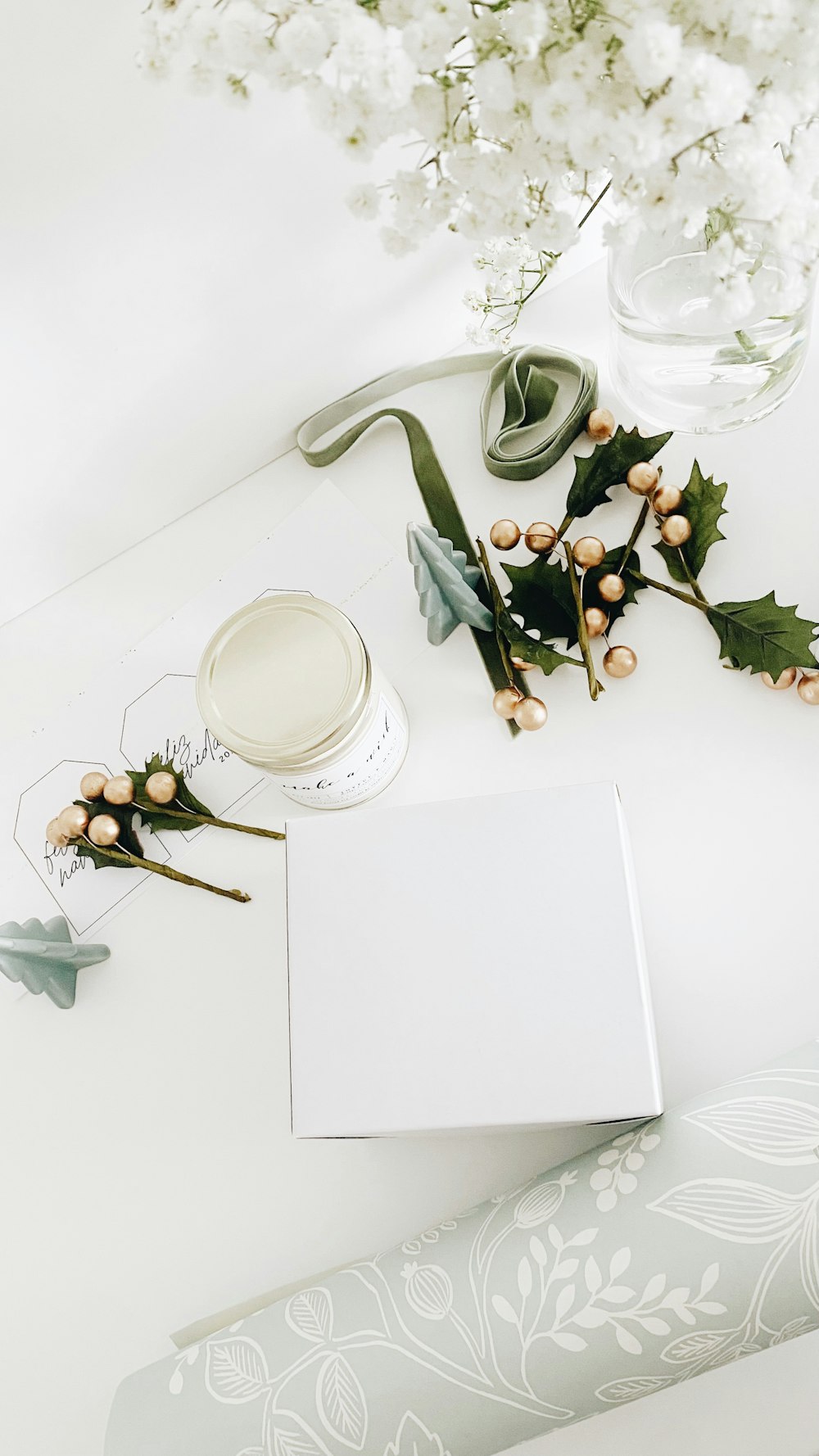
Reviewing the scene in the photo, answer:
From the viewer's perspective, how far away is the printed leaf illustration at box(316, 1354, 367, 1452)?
39 centimetres

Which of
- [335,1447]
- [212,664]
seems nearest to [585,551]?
[212,664]

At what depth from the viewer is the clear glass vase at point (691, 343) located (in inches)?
19.8

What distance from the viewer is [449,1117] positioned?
0.42 meters

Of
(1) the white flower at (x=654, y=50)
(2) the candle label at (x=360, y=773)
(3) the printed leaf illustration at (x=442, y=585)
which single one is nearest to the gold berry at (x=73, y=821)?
(2) the candle label at (x=360, y=773)

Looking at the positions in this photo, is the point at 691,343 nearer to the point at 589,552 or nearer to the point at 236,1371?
the point at 589,552

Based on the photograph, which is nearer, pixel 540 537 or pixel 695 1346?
pixel 695 1346

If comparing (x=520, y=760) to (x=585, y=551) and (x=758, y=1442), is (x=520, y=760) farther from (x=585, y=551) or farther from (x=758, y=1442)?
(x=758, y=1442)

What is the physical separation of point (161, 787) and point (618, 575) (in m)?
0.30

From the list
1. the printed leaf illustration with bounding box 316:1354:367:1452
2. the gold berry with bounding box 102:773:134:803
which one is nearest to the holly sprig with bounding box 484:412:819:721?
the gold berry with bounding box 102:773:134:803

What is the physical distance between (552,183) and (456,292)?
30 centimetres

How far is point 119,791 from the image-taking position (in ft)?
1.80

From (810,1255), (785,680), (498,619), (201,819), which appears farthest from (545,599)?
(810,1255)

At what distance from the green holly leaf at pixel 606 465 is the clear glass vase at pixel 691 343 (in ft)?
0.09

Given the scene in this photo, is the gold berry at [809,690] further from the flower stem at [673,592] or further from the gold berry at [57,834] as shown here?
the gold berry at [57,834]
